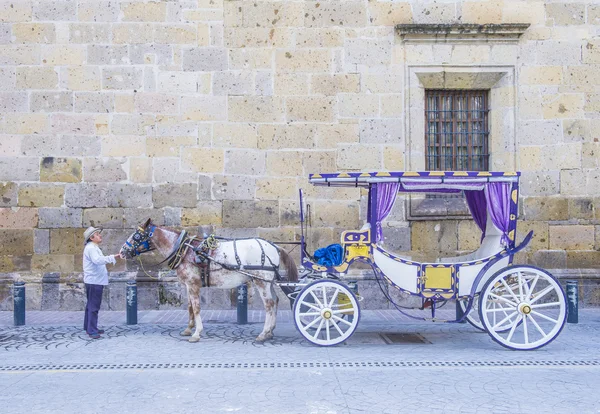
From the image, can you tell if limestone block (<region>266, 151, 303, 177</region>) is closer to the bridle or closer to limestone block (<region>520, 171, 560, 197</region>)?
the bridle

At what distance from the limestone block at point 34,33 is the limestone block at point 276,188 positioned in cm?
453

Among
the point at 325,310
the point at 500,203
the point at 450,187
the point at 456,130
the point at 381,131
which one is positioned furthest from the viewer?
the point at 456,130

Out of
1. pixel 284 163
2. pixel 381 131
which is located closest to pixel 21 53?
pixel 284 163

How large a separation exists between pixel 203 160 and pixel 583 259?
7203 mm

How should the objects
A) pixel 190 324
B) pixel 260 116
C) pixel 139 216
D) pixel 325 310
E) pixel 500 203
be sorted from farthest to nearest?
pixel 260 116 < pixel 139 216 < pixel 190 324 < pixel 500 203 < pixel 325 310

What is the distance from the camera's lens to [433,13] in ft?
35.4

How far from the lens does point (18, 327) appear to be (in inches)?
347

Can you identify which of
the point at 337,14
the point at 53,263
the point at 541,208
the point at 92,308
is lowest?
the point at 92,308

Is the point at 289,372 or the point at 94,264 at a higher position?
the point at 94,264

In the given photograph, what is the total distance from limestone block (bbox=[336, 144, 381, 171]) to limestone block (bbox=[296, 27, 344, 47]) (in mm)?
1883

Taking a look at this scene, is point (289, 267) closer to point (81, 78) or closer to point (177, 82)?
→ point (177, 82)

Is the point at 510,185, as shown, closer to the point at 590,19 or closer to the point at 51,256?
the point at 590,19

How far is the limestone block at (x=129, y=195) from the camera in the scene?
10523 millimetres

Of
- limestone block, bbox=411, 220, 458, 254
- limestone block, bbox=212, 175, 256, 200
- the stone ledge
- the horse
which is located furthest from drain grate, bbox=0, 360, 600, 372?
the stone ledge
